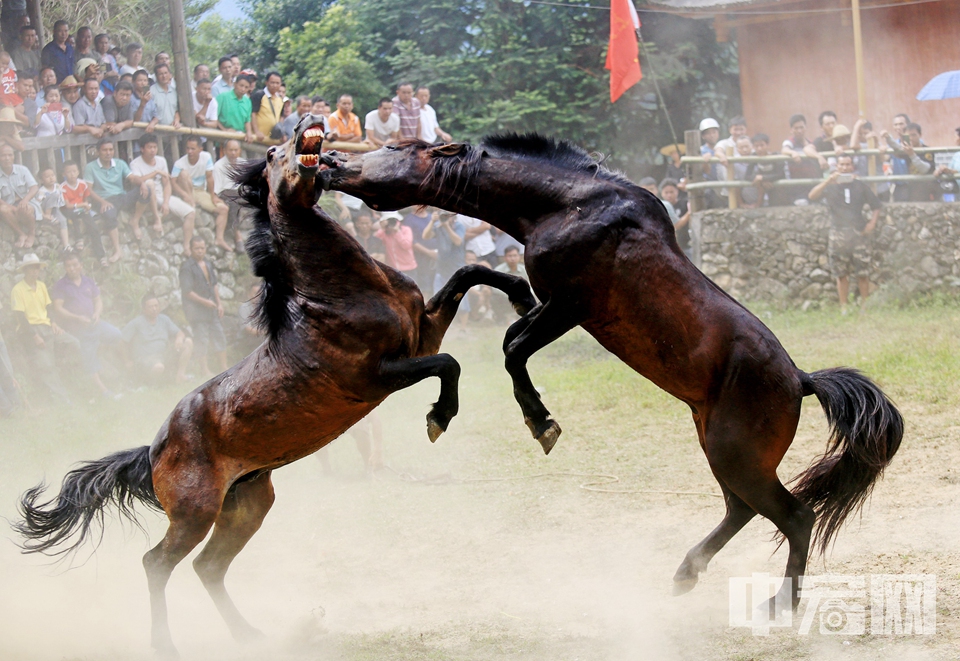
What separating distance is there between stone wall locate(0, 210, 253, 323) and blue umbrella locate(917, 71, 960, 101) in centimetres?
1068

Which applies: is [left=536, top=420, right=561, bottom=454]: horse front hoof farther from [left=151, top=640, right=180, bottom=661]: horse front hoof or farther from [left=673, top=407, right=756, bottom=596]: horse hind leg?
[left=151, top=640, right=180, bottom=661]: horse front hoof

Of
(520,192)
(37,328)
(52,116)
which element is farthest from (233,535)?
(52,116)

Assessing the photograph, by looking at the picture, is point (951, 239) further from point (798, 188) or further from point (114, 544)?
point (114, 544)

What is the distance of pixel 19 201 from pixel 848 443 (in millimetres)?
8627

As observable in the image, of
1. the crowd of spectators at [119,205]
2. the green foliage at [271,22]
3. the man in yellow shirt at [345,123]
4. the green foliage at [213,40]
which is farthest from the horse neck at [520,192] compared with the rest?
the green foliage at [213,40]

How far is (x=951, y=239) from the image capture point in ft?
40.5

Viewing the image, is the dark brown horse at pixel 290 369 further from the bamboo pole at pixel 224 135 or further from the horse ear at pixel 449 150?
the bamboo pole at pixel 224 135

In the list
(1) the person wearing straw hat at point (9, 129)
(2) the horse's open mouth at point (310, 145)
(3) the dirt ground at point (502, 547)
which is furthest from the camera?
(1) the person wearing straw hat at point (9, 129)

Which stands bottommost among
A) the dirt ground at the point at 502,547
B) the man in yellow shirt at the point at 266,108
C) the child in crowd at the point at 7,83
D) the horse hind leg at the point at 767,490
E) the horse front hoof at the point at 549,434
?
the dirt ground at the point at 502,547

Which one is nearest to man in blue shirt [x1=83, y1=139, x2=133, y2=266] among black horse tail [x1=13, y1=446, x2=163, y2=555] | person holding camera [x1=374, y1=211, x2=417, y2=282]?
person holding camera [x1=374, y1=211, x2=417, y2=282]

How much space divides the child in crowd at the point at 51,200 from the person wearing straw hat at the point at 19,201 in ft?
0.27

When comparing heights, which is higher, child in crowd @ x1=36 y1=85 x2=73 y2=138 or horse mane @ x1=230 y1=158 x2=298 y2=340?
child in crowd @ x1=36 y1=85 x2=73 y2=138

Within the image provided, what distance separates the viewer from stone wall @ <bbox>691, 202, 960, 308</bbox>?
12.4m

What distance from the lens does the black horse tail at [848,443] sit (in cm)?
457
